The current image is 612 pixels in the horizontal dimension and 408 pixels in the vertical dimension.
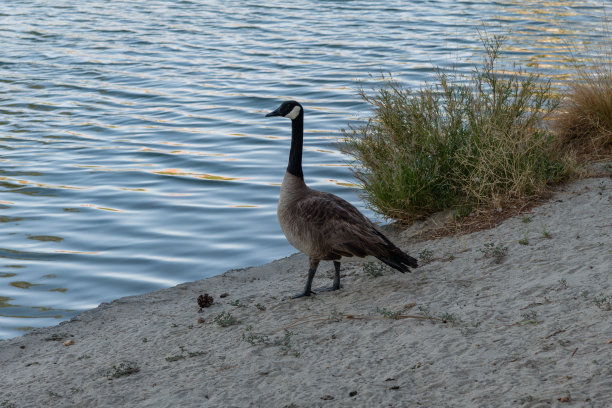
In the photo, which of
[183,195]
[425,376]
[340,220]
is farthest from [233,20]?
[425,376]

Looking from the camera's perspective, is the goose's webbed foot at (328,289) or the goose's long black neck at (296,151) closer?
the goose's webbed foot at (328,289)

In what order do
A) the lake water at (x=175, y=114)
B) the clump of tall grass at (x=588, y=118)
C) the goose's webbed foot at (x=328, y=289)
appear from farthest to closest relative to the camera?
1. the clump of tall grass at (x=588, y=118)
2. the lake water at (x=175, y=114)
3. the goose's webbed foot at (x=328, y=289)

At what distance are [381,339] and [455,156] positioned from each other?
3.48m

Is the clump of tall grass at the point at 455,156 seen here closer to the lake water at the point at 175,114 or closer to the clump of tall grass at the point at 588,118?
the clump of tall grass at the point at 588,118

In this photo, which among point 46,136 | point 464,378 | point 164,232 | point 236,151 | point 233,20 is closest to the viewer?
point 464,378

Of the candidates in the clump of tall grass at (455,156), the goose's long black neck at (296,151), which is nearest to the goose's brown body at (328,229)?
the goose's long black neck at (296,151)

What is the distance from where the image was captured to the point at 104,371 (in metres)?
5.49

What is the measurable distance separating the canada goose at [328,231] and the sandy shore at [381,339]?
0.97ft

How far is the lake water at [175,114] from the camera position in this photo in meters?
8.82

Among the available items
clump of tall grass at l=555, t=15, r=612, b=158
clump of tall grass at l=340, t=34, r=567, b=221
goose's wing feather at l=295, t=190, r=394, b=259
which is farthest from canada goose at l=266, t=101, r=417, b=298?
clump of tall grass at l=555, t=15, r=612, b=158

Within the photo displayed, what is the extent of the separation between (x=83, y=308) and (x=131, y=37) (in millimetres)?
17898

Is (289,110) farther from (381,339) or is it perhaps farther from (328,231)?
(381,339)

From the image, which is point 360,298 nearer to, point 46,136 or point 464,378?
point 464,378

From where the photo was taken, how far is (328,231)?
251 inches
